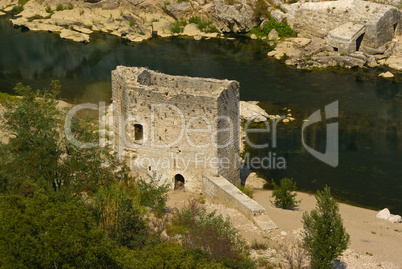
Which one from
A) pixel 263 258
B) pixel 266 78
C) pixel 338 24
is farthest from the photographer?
pixel 338 24

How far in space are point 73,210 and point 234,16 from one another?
123 feet

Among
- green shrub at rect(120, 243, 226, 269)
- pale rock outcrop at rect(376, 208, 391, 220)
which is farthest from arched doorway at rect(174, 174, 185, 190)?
green shrub at rect(120, 243, 226, 269)

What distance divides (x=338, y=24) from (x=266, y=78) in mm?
8872

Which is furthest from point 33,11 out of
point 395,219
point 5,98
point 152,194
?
point 395,219

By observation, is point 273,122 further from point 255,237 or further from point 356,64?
point 255,237

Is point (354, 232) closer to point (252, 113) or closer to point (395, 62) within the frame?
point (252, 113)

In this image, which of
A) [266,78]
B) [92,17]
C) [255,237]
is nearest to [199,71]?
[266,78]

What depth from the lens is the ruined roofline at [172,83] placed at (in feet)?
73.8

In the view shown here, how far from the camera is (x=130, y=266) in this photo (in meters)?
13.9

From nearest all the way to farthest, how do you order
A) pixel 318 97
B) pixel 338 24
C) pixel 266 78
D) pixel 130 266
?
1. pixel 130 266
2. pixel 318 97
3. pixel 266 78
4. pixel 338 24

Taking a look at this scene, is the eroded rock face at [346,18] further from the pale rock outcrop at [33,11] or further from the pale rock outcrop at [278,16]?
the pale rock outcrop at [33,11]

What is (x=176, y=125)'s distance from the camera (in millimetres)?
22562

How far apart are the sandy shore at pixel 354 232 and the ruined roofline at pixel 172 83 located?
385cm

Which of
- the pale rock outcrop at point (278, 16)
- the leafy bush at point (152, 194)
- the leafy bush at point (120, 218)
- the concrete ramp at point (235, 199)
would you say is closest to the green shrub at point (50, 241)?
the leafy bush at point (120, 218)
